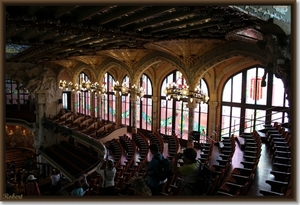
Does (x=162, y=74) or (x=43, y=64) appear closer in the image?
(x=162, y=74)

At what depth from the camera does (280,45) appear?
5.03 metres

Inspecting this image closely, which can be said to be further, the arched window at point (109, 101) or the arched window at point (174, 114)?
the arched window at point (109, 101)

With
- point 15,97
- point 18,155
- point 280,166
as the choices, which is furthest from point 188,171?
point 15,97

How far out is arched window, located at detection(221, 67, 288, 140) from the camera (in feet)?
42.0

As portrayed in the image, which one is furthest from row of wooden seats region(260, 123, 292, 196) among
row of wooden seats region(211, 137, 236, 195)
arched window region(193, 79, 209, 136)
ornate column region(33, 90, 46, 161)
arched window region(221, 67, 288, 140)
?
ornate column region(33, 90, 46, 161)

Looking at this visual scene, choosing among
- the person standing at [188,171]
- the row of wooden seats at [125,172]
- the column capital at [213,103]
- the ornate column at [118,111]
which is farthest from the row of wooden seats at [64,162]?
the person standing at [188,171]

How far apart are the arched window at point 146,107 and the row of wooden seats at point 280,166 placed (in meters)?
10.9

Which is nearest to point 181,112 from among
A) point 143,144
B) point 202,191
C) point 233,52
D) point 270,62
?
point 143,144

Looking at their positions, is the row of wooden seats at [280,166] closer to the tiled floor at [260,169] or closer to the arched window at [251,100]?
the tiled floor at [260,169]

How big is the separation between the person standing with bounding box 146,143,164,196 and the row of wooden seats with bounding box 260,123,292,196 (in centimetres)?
200

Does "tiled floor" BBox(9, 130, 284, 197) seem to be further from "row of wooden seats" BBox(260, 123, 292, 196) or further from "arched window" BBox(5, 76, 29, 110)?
"arched window" BBox(5, 76, 29, 110)

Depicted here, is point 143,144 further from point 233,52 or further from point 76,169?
point 233,52

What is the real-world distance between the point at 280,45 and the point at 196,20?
9.71 feet

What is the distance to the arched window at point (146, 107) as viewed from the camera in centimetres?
2005
